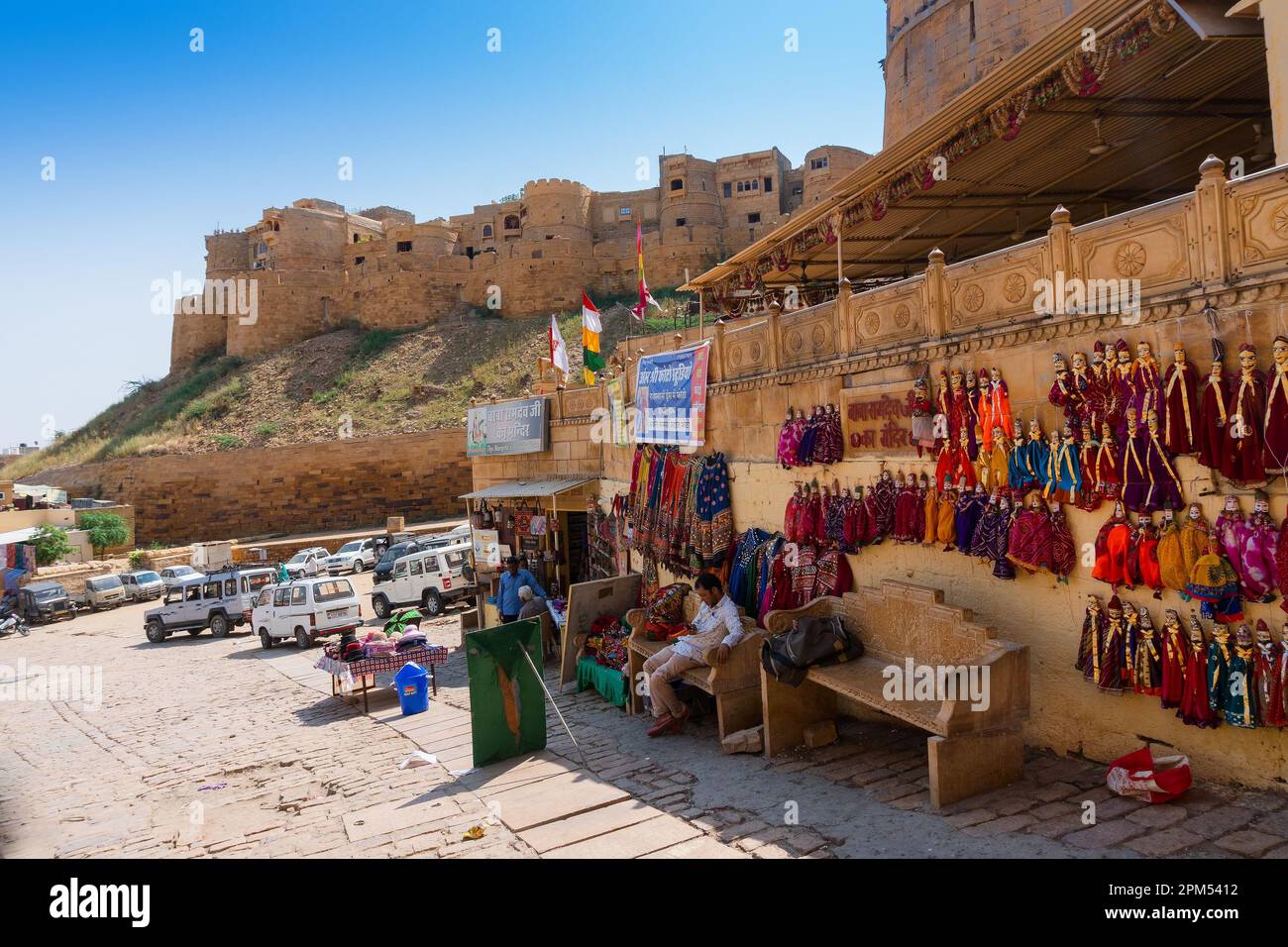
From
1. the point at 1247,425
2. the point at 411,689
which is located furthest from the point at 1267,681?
the point at 411,689

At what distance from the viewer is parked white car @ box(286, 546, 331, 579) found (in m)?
25.4

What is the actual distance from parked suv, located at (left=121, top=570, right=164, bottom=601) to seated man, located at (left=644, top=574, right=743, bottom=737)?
24.9 metres

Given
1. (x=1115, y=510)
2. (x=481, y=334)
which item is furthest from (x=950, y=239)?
(x=481, y=334)

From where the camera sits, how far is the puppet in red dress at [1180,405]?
461 centimetres

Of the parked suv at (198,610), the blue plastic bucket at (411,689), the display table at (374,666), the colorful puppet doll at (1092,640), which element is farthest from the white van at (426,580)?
the colorful puppet doll at (1092,640)

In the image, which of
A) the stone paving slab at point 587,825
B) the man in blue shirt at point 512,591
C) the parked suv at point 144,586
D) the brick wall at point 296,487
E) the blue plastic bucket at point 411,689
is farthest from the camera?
the brick wall at point 296,487

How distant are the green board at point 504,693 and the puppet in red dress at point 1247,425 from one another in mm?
5440

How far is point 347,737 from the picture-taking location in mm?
9422

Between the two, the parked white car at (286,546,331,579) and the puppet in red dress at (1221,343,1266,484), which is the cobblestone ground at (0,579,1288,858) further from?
the parked white car at (286,546,331,579)

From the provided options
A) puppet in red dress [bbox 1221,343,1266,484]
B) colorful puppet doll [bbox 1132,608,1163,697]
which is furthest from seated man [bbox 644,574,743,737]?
puppet in red dress [bbox 1221,343,1266,484]

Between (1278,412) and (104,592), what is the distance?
2952 centimetres

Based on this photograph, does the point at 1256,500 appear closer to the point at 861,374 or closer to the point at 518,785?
the point at 861,374

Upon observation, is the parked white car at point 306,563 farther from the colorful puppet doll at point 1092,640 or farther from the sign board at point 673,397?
the colorful puppet doll at point 1092,640
